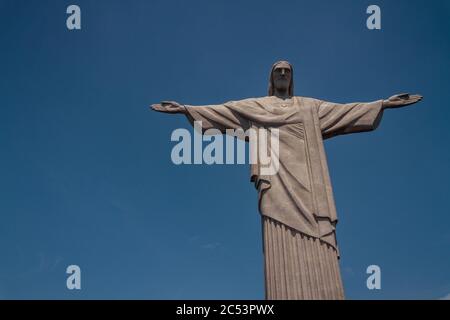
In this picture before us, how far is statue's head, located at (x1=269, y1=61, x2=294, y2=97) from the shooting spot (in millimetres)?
13539

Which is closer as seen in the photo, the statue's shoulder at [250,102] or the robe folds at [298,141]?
the robe folds at [298,141]

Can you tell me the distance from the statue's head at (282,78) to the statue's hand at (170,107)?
2.74 meters

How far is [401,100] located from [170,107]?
247 inches

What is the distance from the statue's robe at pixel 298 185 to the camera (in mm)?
10453

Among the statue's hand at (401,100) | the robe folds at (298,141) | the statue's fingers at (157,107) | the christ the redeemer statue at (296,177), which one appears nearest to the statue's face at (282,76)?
the christ the redeemer statue at (296,177)

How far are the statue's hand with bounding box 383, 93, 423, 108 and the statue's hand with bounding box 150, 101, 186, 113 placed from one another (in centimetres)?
556

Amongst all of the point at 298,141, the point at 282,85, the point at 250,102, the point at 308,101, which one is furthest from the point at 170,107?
the point at 308,101

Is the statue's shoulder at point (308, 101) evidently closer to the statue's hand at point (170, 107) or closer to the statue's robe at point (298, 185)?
the statue's robe at point (298, 185)

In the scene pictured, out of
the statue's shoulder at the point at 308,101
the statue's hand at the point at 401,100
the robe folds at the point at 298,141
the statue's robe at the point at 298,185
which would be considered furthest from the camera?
the statue's shoulder at the point at 308,101

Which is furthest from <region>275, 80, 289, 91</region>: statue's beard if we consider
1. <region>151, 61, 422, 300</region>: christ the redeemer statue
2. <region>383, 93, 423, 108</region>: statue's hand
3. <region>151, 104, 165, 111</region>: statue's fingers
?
<region>151, 104, 165, 111</region>: statue's fingers

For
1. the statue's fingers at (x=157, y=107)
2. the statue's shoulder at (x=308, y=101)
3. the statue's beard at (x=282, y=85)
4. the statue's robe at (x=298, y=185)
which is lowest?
the statue's robe at (x=298, y=185)

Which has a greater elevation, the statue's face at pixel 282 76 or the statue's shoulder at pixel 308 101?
the statue's face at pixel 282 76
